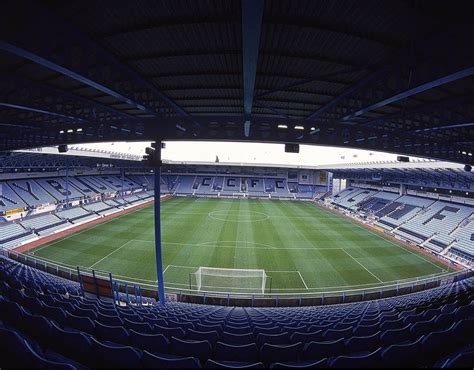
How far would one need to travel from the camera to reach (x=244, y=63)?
4.74m

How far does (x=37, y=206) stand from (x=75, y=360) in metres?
36.6

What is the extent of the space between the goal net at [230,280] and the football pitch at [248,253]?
0.10 m

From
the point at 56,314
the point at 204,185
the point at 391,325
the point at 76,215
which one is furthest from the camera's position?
the point at 204,185

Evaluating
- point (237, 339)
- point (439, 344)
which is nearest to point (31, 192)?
point (237, 339)

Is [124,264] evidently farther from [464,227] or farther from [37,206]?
[464,227]

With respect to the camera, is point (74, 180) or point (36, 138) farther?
point (74, 180)

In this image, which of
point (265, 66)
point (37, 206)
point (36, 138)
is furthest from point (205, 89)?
point (37, 206)

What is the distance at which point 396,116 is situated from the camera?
901cm

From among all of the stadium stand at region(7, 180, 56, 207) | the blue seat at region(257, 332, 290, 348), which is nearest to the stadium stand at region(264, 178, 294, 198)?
the stadium stand at region(7, 180, 56, 207)

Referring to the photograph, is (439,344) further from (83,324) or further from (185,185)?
(185,185)

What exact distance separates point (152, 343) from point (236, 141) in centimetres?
834

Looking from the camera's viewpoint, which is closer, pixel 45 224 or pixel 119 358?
pixel 119 358

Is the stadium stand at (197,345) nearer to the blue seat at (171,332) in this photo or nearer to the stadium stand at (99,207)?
the blue seat at (171,332)

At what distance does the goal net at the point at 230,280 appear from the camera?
1549 centimetres
